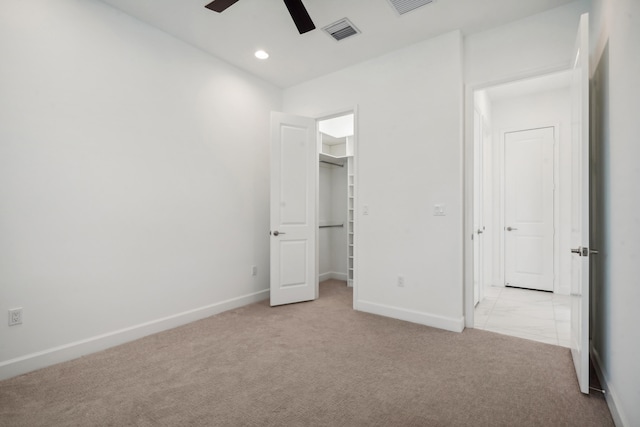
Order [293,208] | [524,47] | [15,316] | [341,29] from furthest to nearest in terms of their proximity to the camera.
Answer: [293,208]
[341,29]
[524,47]
[15,316]

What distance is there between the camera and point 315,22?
2873 mm

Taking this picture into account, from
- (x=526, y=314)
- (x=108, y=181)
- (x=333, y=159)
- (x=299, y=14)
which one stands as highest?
(x=299, y=14)

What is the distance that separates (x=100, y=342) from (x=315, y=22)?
3313 millimetres

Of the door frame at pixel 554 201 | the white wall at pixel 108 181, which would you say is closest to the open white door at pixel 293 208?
the white wall at pixel 108 181

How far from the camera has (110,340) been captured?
2.62m

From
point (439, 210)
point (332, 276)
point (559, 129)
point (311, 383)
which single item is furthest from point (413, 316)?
point (559, 129)

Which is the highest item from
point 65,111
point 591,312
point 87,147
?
point 65,111

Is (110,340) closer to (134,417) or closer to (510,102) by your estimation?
(134,417)

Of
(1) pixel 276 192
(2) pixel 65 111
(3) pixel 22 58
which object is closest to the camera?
(3) pixel 22 58

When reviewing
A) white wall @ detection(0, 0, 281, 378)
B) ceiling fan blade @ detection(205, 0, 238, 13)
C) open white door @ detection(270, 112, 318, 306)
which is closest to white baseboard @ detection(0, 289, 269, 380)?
white wall @ detection(0, 0, 281, 378)

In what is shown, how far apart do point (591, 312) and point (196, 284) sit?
352cm

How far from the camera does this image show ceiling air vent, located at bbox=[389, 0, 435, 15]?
8.41 feet

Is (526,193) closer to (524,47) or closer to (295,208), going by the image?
(524,47)

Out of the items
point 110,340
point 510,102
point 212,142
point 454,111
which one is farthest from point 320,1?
point 510,102
